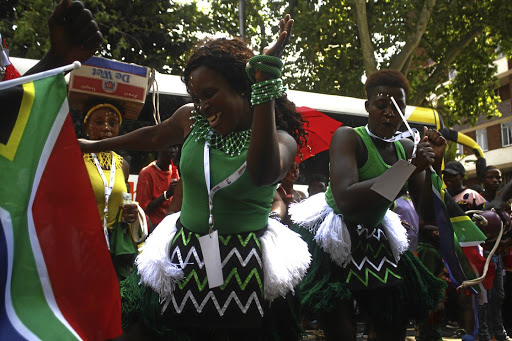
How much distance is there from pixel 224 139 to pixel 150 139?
23.4 inches

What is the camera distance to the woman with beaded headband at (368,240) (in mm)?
3293

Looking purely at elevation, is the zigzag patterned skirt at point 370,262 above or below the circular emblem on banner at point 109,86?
below

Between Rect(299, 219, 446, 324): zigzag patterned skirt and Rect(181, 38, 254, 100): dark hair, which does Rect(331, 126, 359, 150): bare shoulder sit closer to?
Rect(299, 219, 446, 324): zigzag patterned skirt

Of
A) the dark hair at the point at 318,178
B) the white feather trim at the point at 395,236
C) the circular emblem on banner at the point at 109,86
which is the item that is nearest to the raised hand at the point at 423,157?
the white feather trim at the point at 395,236

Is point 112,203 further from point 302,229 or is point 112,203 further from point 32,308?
point 32,308

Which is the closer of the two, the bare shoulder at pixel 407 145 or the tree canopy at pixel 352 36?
the bare shoulder at pixel 407 145

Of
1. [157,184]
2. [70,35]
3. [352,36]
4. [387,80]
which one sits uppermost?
[352,36]

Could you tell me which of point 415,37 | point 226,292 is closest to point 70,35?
point 226,292

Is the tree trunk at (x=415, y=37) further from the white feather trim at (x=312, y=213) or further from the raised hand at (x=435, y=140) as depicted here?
the raised hand at (x=435, y=140)

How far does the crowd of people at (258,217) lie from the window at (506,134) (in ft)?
99.2

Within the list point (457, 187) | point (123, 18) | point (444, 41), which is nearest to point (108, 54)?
point (123, 18)

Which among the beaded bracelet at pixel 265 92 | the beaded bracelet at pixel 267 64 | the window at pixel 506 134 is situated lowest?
the beaded bracelet at pixel 265 92

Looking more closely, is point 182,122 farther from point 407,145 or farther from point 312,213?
point 407,145

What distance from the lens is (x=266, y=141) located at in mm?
2109
